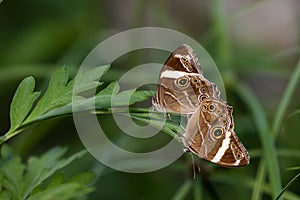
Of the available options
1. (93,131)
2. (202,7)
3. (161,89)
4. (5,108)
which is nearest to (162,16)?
(93,131)

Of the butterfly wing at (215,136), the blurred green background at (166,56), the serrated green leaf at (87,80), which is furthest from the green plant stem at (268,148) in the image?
the serrated green leaf at (87,80)

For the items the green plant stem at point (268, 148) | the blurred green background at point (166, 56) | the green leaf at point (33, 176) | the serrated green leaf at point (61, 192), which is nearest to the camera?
the serrated green leaf at point (61, 192)

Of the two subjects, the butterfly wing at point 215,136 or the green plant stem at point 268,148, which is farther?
the green plant stem at point 268,148

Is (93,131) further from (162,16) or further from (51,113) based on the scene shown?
(51,113)

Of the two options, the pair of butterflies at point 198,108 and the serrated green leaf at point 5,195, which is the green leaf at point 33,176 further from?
the pair of butterflies at point 198,108

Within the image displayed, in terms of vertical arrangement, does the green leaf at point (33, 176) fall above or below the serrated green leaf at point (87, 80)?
below
